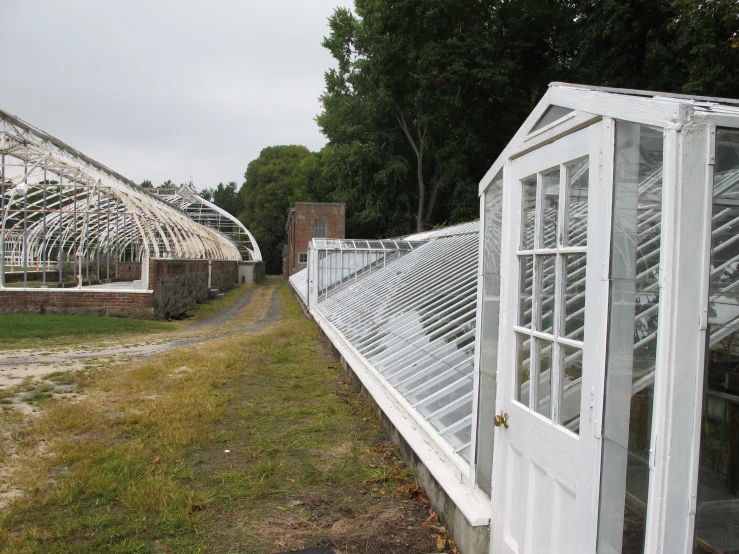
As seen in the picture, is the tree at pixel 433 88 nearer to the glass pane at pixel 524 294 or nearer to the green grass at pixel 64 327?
the green grass at pixel 64 327

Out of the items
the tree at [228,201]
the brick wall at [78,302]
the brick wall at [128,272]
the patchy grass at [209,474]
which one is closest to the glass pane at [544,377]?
the patchy grass at [209,474]

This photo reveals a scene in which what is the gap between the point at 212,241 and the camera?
95.6 feet

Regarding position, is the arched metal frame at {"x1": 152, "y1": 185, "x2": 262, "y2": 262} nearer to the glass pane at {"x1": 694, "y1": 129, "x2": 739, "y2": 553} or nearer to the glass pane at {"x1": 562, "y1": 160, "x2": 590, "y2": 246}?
the glass pane at {"x1": 562, "y1": 160, "x2": 590, "y2": 246}

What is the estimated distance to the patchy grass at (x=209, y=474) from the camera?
3602mm

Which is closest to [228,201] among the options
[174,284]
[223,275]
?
[223,275]

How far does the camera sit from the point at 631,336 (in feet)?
6.82

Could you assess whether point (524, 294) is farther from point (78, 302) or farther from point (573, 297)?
point (78, 302)

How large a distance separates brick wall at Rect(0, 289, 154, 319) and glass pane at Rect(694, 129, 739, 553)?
1437 cm

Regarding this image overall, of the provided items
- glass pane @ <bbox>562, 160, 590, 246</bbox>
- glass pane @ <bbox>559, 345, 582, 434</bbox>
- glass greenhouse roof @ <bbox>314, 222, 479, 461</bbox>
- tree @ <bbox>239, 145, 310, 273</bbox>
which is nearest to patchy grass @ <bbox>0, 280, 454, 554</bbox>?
glass greenhouse roof @ <bbox>314, 222, 479, 461</bbox>

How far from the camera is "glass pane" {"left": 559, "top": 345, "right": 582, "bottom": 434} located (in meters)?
2.48

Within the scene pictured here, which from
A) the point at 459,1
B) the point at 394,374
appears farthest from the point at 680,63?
the point at 394,374

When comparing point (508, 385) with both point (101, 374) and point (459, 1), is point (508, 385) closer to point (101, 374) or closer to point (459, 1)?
point (101, 374)

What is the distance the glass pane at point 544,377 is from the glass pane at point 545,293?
8cm

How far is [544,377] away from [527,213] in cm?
83
